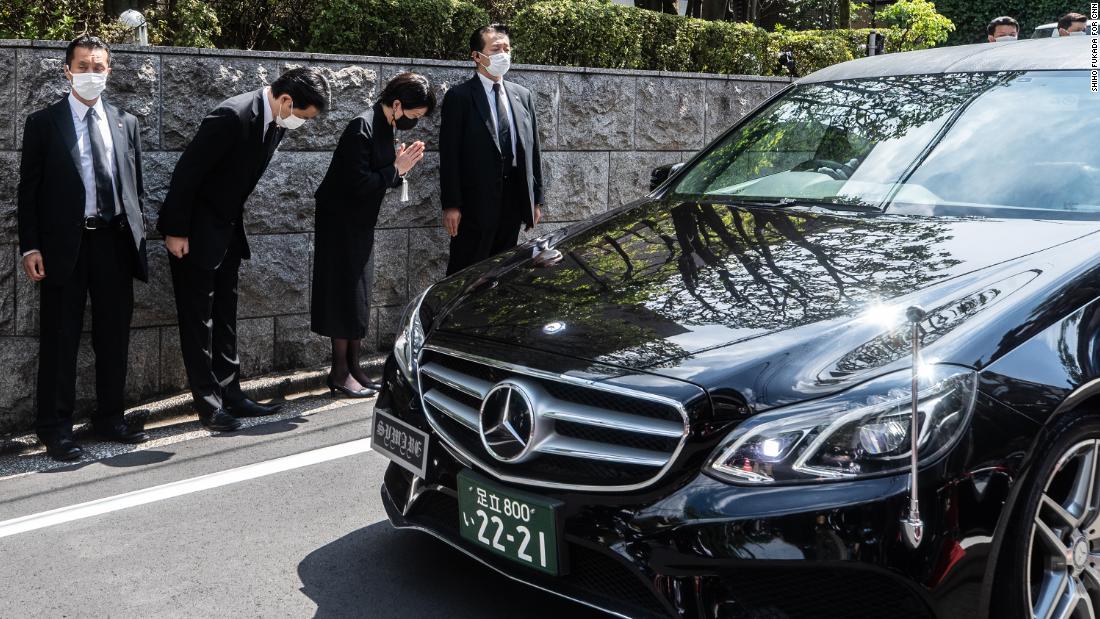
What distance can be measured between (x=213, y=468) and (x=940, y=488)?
3633 millimetres

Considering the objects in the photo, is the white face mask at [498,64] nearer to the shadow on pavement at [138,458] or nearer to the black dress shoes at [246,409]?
the black dress shoes at [246,409]

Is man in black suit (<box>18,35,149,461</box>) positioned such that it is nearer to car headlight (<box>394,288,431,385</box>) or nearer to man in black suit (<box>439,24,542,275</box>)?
man in black suit (<box>439,24,542,275</box>)

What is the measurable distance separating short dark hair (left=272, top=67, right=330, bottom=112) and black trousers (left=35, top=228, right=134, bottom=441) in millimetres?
1040

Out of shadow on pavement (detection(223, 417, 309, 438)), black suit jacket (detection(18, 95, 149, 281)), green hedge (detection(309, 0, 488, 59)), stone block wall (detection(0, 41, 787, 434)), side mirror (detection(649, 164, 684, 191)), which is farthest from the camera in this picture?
green hedge (detection(309, 0, 488, 59))

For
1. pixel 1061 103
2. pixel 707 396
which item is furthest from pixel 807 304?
pixel 1061 103

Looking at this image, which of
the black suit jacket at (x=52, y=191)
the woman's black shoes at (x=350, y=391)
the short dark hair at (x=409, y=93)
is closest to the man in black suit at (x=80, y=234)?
the black suit jacket at (x=52, y=191)

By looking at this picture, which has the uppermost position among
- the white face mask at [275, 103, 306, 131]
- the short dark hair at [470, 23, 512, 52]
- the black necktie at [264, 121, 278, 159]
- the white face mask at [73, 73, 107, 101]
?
the short dark hair at [470, 23, 512, 52]

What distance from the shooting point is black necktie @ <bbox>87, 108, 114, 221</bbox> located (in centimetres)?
553

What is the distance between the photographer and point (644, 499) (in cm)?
292

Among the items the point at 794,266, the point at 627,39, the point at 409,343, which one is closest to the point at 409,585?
the point at 409,343

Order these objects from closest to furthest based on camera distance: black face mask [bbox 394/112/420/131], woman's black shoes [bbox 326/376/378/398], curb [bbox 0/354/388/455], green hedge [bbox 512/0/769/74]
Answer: curb [bbox 0/354/388/455] < black face mask [bbox 394/112/420/131] < woman's black shoes [bbox 326/376/378/398] < green hedge [bbox 512/0/769/74]

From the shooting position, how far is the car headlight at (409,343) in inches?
149

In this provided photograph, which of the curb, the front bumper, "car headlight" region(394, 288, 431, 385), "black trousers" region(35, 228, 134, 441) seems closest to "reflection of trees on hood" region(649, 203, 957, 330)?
the front bumper

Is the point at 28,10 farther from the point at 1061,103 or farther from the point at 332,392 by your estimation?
the point at 1061,103
